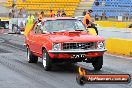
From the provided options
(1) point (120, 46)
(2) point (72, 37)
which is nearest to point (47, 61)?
(2) point (72, 37)

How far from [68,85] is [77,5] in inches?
1806

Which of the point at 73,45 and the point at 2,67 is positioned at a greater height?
the point at 73,45

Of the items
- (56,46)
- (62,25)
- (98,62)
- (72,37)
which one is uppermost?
(62,25)

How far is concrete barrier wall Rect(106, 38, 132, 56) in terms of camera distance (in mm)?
17453

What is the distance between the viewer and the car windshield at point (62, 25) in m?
13.2

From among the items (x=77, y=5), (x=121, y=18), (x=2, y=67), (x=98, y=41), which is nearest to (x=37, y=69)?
(x=2, y=67)

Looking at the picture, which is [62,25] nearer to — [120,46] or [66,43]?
[66,43]

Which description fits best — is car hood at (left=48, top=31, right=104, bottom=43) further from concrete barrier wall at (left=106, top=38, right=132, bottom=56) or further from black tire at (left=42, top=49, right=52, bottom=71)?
concrete barrier wall at (left=106, top=38, right=132, bottom=56)

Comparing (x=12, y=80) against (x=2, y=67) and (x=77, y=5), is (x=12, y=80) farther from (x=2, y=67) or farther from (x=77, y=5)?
(x=77, y=5)

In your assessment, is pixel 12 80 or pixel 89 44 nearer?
pixel 12 80

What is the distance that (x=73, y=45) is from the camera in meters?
12.0

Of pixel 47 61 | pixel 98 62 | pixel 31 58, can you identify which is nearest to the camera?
pixel 47 61

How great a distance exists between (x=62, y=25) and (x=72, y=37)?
1191 mm

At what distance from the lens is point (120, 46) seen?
18062mm
